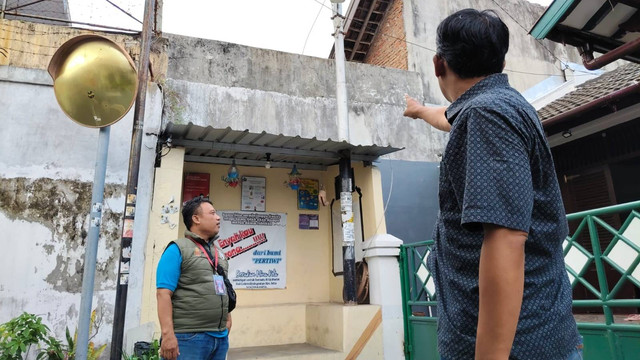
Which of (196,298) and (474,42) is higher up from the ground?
(474,42)

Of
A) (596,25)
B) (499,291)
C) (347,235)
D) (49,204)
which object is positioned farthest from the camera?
(347,235)

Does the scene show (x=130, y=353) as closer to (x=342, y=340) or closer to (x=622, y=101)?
(x=342, y=340)

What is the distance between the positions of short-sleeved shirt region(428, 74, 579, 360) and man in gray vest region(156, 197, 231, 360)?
258 centimetres

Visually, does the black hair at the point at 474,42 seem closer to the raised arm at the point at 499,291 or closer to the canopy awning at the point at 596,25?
the raised arm at the point at 499,291

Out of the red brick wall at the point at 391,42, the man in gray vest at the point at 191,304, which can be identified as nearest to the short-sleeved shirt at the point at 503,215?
the man in gray vest at the point at 191,304

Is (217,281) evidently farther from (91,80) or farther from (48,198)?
(48,198)

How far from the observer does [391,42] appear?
12.0 meters

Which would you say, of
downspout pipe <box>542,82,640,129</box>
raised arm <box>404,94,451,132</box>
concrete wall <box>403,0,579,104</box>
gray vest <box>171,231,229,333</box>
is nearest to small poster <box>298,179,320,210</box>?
downspout pipe <box>542,82,640,129</box>

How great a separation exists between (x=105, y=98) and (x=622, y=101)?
6.44 meters

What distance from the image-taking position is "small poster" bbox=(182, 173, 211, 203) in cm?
719

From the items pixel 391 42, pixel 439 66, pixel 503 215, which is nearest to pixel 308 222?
pixel 391 42

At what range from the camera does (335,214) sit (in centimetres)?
788

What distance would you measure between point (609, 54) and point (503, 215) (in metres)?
4.43

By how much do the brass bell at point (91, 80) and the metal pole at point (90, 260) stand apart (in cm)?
19
